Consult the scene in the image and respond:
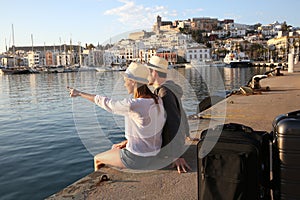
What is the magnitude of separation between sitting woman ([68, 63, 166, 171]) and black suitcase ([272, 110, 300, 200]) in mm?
1653

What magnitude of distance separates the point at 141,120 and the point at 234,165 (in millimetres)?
1567

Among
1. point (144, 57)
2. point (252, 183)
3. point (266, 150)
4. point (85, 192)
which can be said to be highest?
point (144, 57)

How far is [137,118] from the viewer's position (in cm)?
437

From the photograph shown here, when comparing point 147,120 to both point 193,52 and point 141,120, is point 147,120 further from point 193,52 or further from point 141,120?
point 193,52

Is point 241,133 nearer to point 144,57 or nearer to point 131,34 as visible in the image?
point 131,34

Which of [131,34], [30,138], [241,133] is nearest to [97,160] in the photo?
[131,34]

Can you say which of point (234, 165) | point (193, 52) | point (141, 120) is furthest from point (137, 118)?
point (193, 52)

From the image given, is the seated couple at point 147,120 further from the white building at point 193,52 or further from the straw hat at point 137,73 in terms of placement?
the white building at point 193,52

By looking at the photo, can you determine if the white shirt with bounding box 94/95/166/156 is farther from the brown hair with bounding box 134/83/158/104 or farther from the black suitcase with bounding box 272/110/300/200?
the black suitcase with bounding box 272/110/300/200

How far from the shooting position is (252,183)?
3.15 m

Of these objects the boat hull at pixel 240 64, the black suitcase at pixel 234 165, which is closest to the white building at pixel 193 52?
the black suitcase at pixel 234 165

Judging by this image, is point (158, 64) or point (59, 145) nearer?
point (158, 64)

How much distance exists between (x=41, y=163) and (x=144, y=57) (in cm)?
419

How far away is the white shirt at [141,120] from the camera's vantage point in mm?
4223
